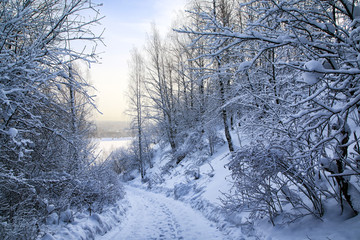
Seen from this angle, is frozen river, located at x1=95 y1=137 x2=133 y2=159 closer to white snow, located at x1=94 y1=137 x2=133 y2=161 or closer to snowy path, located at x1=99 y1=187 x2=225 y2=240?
white snow, located at x1=94 y1=137 x2=133 y2=161

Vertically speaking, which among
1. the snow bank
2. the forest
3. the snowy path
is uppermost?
the forest

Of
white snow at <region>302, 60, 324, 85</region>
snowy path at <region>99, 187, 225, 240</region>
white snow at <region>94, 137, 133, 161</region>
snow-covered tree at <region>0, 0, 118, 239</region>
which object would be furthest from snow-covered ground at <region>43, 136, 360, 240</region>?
white snow at <region>94, 137, 133, 161</region>

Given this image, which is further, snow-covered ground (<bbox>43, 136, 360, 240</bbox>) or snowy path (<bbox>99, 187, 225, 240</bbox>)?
snowy path (<bbox>99, 187, 225, 240</bbox>)

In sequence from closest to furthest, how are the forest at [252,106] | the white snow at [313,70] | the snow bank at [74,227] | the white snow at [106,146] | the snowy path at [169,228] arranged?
the white snow at [313,70]
the forest at [252,106]
the snow bank at [74,227]
the snowy path at [169,228]
the white snow at [106,146]

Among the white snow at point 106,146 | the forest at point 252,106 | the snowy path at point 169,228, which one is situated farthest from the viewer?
the white snow at point 106,146

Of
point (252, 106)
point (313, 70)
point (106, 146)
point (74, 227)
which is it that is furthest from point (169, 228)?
point (106, 146)

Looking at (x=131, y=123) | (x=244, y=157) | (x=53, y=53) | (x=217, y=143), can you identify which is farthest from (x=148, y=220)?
(x=131, y=123)

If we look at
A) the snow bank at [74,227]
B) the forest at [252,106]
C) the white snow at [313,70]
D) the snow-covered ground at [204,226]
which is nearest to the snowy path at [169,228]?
the snow-covered ground at [204,226]

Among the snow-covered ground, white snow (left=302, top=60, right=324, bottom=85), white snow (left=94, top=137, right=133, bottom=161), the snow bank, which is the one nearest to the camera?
white snow (left=302, top=60, right=324, bottom=85)

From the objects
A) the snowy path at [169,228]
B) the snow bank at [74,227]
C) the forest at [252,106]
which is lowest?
the snowy path at [169,228]

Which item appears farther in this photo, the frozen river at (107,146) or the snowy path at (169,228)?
the frozen river at (107,146)

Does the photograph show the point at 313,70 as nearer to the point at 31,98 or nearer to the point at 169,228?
the point at 31,98

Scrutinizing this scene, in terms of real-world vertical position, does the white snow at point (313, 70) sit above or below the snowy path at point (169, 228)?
above

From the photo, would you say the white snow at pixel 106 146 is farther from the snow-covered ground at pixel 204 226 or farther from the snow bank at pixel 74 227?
the snow-covered ground at pixel 204 226
